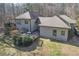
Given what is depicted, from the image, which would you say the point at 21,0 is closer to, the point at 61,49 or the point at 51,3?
the point at 51,3

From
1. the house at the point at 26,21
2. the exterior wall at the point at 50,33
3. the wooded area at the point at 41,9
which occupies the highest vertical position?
the wooded area at the point at 41,9

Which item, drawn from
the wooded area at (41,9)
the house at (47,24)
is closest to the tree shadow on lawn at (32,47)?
the house at (47,24)

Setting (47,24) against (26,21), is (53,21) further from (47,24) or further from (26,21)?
(26,21)

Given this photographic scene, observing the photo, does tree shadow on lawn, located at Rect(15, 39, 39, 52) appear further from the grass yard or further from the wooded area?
the wooded area

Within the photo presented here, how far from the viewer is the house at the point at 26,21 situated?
2.83 metres

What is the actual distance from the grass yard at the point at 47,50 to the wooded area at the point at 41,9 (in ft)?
1.29

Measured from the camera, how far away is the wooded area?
2.79 m

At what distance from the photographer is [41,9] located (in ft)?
9.25

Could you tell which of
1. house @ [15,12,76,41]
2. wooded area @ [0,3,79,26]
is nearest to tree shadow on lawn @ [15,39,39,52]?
house @ [15,12,76,41]

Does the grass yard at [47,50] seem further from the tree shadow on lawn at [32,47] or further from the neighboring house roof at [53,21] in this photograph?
the neighboring house roof at [53,21]

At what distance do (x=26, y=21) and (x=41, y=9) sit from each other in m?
0.27

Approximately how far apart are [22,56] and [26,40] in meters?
0.23

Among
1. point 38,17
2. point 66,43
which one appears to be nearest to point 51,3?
point 38,17

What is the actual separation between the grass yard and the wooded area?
39cm
